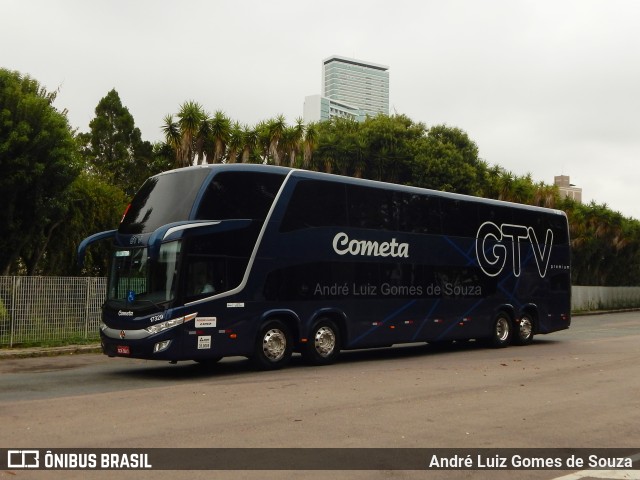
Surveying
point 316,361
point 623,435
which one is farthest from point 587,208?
A: point 623,435

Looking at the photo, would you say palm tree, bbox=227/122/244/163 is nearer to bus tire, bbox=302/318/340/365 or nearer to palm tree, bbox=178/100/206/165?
palm tree, bbox=178/100/206/165

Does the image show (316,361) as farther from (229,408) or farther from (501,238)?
(501,238)

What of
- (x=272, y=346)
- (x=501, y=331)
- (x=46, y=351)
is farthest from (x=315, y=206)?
(x=46, y=351)

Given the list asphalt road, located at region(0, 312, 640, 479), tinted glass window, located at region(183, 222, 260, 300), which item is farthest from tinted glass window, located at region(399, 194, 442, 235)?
tinted glass window, located at region(183, 222, 260, 300)

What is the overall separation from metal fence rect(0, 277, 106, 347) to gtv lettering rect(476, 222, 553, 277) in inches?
438

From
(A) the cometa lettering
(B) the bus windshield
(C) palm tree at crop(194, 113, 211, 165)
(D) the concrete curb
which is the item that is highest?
(C) palm tree at crop(194, 113, 211, 165)

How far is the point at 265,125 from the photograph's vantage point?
33.2 m

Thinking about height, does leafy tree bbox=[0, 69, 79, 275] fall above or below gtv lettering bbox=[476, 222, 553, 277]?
above

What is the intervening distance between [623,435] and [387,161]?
131 feet

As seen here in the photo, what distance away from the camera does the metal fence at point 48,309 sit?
797 inches

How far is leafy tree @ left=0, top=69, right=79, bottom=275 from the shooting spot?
67.9 ft

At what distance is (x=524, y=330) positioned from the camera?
22.4 m

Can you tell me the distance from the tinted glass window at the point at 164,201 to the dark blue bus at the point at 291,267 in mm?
27

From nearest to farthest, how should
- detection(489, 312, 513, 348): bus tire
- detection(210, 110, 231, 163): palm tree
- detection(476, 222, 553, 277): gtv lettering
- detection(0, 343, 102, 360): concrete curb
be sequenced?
A: detection(0, 343, 102, 360): concrete curb, detection(476, 222, 553, 277): gtv lettering, detection(489, 312, 513, 348): bus tire, detection(210, 110, 231, 163): palm tree
